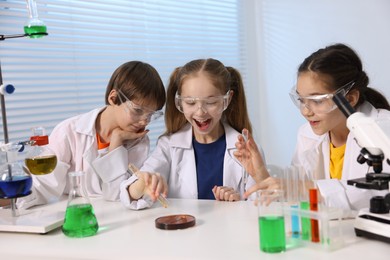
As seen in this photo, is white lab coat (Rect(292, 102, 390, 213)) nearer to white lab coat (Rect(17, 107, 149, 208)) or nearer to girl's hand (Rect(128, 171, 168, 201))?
girl's hand (Rect(128, 171, 168, 201))

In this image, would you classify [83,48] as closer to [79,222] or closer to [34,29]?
[34,29]

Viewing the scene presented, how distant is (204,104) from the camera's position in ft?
6.63

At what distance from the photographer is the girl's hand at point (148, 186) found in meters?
1.60

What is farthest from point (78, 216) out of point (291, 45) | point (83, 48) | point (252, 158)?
point (291, 45)

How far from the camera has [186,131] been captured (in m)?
2.27

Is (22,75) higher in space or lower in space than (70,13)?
lower

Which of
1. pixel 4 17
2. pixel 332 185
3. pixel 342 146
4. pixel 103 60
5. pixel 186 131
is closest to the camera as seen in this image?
pixel 332 185

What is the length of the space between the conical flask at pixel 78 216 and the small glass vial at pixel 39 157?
20cm

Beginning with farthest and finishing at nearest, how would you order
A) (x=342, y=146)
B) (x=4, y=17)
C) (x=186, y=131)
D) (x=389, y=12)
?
1. (x=389, y=12)
2. (x=4, y=17)
3. (x=186, y=131)
4. (x=342, y=146)

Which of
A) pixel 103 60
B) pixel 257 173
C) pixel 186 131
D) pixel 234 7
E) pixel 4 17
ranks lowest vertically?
pixel 257 173

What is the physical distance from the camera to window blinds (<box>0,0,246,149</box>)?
2.70 meters

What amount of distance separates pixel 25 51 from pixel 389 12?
9.41 ft

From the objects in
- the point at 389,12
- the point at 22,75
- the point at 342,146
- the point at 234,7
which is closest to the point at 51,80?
the point at 22,75

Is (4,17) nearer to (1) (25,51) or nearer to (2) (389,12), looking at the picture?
(1) (25,51)
